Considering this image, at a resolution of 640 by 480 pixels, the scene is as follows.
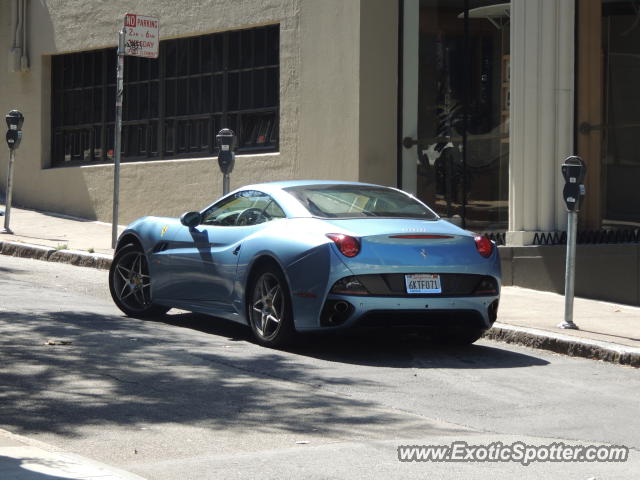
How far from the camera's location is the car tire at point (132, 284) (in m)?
11.6

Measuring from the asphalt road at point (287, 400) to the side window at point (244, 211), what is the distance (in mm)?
968

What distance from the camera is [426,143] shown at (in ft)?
55.1

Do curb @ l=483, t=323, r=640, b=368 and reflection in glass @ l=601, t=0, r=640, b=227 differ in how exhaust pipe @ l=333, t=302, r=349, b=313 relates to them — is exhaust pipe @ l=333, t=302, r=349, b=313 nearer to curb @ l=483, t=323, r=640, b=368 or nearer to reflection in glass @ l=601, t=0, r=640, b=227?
curb @ l=483, t=323, r=640, b=368

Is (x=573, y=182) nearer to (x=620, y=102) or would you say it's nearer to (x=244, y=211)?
(x=244, y=211)

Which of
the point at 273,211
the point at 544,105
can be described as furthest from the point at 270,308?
the point at 544,105

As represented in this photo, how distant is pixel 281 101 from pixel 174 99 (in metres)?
3.09

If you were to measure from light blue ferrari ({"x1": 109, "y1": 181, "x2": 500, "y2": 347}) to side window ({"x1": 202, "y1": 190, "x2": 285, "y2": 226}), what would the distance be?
12 millimetres

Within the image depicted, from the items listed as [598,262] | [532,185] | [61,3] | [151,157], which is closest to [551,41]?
[532,185]

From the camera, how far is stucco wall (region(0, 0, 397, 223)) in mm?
16859

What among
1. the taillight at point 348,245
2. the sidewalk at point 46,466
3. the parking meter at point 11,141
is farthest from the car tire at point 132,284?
the parking meter at point 11,141

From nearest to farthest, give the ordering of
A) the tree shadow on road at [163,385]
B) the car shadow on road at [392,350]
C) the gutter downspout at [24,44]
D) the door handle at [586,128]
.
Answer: the tree shadow on road at [163,385]
the car shadow on road at [392,350]
the door handle at [586,128]
the gutter downspout at [24,44]

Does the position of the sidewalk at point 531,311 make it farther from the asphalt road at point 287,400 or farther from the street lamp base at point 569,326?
the asphalt road at point 287,400

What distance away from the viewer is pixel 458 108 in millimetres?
16422

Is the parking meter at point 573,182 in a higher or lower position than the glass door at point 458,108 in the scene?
lower
